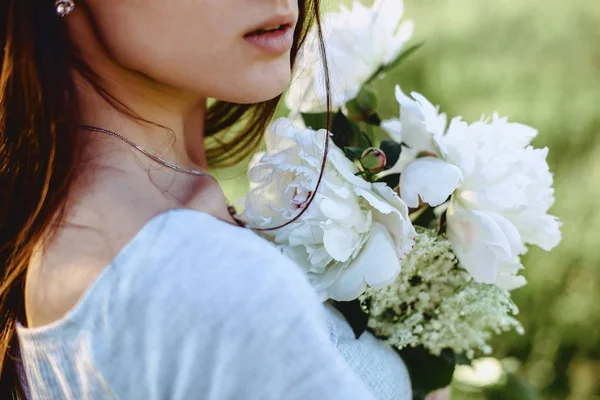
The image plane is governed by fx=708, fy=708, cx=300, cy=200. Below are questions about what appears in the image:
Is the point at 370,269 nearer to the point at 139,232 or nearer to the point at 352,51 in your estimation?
the point at 139,232

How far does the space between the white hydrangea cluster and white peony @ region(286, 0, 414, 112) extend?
302 mm

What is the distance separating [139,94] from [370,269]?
333 millimetres

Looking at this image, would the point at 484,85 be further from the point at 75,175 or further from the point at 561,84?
the point at 75,175

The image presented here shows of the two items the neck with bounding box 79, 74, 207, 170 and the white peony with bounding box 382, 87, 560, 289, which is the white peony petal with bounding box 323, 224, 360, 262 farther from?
the neck with bounding box 79, 74, 207, 170

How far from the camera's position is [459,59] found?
2.63 metres

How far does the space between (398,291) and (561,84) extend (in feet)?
5.58

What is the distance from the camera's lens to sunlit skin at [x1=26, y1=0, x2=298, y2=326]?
0.62m

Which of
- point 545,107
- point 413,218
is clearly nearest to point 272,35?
point 413,218

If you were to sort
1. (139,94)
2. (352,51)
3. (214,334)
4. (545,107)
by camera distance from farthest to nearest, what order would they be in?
(545,107), (352,51), (139,94), (214,334)

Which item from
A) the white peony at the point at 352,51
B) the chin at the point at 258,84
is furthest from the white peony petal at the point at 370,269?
the white peony at the point at 352,51

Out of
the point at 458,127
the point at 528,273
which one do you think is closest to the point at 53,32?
the point at 458,127

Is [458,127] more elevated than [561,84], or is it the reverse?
[458,127]

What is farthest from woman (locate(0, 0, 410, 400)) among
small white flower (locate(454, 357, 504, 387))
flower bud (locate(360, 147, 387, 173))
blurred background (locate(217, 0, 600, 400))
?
blurred background (locate(217, 0, 600, 400))

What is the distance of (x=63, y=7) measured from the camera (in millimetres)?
707
